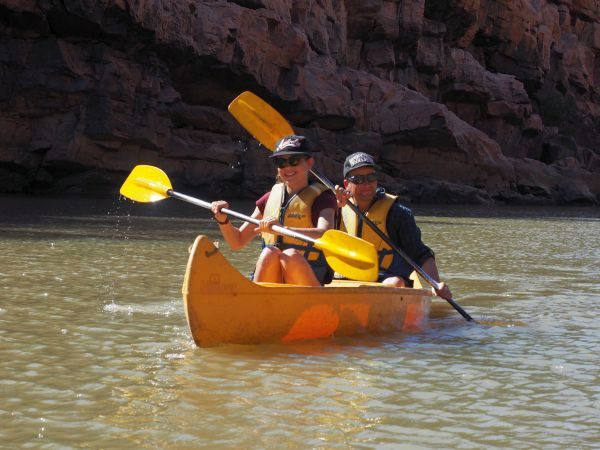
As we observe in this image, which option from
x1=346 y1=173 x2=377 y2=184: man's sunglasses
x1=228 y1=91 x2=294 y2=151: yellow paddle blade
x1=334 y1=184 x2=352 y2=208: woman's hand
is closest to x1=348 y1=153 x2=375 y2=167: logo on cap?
x1=346 y1=173 x2=377 y2=184: man's sunglasses

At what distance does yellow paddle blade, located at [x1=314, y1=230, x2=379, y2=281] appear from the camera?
446 centimetres

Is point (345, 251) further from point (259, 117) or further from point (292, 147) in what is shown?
point (259, 117)

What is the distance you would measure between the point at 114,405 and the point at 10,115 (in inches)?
783

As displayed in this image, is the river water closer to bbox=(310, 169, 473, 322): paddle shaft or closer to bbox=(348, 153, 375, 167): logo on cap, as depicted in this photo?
bbox=(310, 169, 473, 322): paddle shaft

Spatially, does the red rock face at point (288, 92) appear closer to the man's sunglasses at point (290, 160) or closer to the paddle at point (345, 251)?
the man's sunglasses at point (290, 160)

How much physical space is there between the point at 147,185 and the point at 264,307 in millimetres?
1985

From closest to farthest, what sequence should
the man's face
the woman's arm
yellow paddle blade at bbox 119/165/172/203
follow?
the woman's arm
the man's face
yellow paddle blade at bbox 119/165/172/203

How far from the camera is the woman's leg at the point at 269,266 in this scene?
4.50 m

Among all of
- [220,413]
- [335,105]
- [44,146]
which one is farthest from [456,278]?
[335,105]

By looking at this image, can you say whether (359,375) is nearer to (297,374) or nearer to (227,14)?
(297,374)

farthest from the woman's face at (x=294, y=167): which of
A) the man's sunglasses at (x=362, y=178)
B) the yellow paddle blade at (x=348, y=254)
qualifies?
the man's sunglasses at (x=362, y=178)

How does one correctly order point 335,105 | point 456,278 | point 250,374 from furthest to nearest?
1. point 335,105
2. point 456,278
3. point 250,374

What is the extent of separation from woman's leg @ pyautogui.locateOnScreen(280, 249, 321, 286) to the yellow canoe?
126 mm

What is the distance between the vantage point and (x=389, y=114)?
28.6 m
